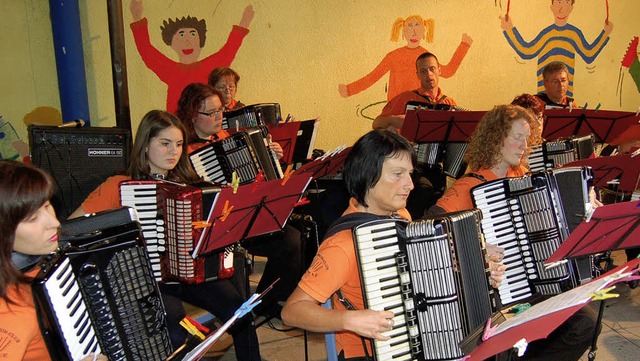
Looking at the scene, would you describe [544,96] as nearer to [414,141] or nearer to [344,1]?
[414,141]

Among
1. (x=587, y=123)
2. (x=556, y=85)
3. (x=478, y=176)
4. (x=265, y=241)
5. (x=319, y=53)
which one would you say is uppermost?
(x=319, y=53)

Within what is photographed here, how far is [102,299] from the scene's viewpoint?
2182 millimetres

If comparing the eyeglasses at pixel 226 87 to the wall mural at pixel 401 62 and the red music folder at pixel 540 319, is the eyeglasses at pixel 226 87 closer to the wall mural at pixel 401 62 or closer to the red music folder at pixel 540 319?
the wall mural at pixel 401 62

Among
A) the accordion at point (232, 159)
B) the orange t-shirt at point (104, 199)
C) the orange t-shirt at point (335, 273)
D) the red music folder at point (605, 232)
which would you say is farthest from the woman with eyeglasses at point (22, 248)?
the accordion at point (232, 159)

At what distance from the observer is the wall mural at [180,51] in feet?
18.6

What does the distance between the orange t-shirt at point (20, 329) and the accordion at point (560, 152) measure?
11.6ft

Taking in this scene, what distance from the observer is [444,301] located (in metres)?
2.27

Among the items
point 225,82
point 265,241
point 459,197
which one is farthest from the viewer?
point 225,82

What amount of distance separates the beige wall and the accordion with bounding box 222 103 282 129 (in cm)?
111

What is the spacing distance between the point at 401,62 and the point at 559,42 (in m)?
2.24

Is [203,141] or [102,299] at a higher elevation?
[203,141]

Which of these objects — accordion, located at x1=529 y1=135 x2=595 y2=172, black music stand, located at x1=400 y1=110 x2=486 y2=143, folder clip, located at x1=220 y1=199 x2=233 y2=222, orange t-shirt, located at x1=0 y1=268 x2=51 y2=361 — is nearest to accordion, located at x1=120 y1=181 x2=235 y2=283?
folder clip, located at x1=220 y1=199 x2=233 y2=222

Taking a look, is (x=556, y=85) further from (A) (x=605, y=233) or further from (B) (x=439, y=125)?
(A) (x=605, y=233)

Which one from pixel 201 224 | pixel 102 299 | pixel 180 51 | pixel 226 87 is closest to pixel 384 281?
pixel 102 299
